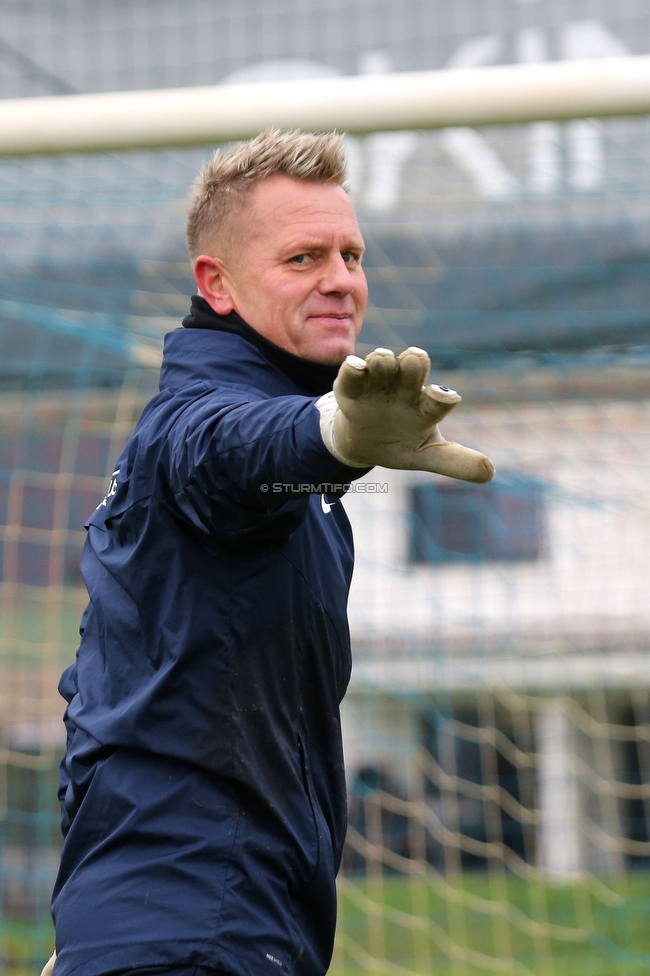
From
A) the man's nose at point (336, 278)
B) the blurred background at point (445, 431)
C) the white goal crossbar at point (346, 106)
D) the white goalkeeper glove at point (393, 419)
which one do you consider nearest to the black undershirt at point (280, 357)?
the man's nose at point (336, 278)

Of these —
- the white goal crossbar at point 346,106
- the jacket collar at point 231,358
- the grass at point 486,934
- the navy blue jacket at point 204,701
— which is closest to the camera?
the navy blue jacket at point 204,701

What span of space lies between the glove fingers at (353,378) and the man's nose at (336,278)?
61 centimetres

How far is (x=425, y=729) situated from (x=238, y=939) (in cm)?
912

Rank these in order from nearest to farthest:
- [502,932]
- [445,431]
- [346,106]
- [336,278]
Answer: [336,278] < [346,106] < [445,431] < [502,932]

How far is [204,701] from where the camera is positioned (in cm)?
188

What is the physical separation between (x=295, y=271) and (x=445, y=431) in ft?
16.4

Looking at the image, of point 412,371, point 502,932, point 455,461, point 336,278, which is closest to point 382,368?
point 412,371

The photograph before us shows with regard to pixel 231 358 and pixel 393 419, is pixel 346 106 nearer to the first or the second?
pixel 231 358

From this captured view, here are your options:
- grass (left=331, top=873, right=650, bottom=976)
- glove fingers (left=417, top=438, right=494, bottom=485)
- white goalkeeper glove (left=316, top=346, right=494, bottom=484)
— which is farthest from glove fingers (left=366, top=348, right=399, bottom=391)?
grass (left=331, top=873, right=650, bottom=976)

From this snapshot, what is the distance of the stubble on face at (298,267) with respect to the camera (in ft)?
6.87

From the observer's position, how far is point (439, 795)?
1253 cm

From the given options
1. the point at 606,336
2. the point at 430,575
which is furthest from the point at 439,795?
the point at 606,336

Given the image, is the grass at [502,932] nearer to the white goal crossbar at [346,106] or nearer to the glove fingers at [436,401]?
the white goal crossbar at [346,106]

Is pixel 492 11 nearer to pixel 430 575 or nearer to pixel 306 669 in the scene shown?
pixel 430 575
